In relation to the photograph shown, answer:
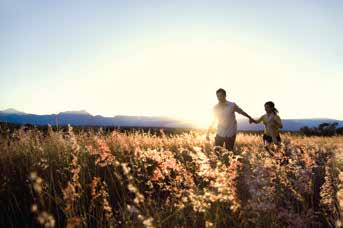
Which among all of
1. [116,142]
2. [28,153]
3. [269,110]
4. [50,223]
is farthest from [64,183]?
[269,110]

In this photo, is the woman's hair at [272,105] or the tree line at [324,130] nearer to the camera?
the woman's hair at [272,105]

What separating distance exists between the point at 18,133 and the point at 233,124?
4985 millimetres

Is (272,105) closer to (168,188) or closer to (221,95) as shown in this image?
(221,95)

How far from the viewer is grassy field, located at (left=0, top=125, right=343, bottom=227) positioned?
2791mm

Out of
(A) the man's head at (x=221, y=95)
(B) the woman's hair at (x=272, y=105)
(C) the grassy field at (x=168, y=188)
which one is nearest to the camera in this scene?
(C) the grassy field at (x=168, y=188)

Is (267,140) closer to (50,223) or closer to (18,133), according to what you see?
(18,133)

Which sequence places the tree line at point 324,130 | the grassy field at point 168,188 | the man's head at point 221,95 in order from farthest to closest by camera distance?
the tree line at point 324,130, the man's head at point 221,95, the grassy field at point 168,188

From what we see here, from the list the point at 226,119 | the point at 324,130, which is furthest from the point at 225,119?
the point at 324,130

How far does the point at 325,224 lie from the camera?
14.7ft

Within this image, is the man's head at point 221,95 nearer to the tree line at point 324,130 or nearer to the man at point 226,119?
the man at point 226,119

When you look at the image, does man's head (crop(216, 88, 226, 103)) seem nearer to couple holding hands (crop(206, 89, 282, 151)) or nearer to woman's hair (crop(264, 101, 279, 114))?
couple holding hands (crop(206, 89, 282, 151))

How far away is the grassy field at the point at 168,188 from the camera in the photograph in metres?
2.79

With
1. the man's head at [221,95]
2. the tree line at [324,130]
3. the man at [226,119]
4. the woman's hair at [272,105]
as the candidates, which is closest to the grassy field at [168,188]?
the man at [226,119]

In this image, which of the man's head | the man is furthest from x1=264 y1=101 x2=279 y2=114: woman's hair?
the man's head
